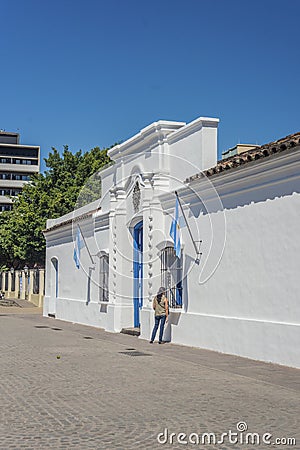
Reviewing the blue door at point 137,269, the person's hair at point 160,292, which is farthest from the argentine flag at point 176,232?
the blue door at point 137,269

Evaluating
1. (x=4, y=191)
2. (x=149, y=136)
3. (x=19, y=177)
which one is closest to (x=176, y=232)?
(x=149, y=136)

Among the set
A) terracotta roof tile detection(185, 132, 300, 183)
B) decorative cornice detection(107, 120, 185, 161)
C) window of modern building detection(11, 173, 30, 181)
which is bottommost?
terracotta roof tile detection(185, 132, 300, 183)

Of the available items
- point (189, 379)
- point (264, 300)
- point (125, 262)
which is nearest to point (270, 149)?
point (264, 300)

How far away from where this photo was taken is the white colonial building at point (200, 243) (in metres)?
12.5

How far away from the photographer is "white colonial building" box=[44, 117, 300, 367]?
40.9 feet

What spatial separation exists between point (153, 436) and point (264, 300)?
665 cm

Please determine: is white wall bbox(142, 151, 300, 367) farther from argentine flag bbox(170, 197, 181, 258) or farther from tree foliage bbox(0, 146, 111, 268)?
tree foliage bbox(0, 146, 111, 268)

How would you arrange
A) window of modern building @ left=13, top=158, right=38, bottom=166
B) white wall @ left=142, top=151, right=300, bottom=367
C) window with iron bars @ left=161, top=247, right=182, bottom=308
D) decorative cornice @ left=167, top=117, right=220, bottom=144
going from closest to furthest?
white wall @ left=142, top=151, right=300, bottom=367 → decorative cornice @ left=167, top=117, right=220, bottom=144 → window with iron bars @ left=161, top=247, right=182, bottom=308 → window of modern building @ left=13, top=158, right=38, bottom=166

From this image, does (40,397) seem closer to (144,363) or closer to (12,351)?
(144,363)

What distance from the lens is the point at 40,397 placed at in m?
9.02

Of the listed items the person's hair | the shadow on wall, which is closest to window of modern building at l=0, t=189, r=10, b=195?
the person's hair

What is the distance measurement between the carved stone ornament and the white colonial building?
0.11ft

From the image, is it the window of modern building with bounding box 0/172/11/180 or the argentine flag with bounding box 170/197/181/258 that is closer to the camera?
the argentine flag with bounding box 170/197/181/258

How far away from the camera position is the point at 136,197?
19688 mm
